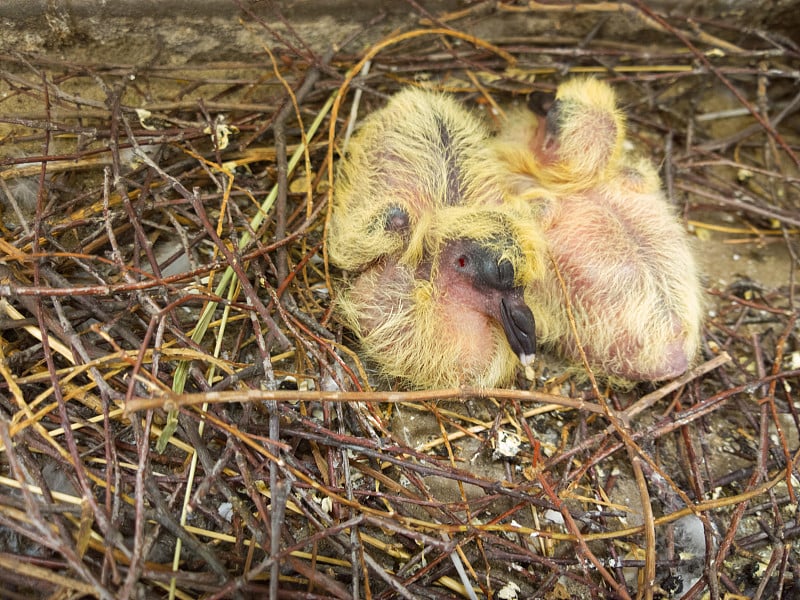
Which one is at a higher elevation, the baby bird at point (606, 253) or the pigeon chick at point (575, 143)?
the pigeon chick at point (575, 143)

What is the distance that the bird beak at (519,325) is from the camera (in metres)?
1.34

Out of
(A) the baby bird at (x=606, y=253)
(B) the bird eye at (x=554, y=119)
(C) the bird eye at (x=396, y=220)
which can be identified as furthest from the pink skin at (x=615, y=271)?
(C) the bird eye at (x=396, y=220)

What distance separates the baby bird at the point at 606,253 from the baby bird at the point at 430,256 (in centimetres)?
18

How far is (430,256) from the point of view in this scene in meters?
1.51

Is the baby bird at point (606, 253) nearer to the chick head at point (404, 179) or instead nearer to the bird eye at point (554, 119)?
the bird eye at point (554, 119)

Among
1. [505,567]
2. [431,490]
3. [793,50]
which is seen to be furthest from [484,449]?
[793,50]

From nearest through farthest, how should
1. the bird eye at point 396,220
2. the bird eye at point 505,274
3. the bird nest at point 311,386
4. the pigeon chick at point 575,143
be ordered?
1. the bird nest at point 311,386
2. the bird eye at point 505,274
3. the bird eye at point 396,220
4. the pigeon chick at point 575,143

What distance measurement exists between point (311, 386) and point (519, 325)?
509 mm

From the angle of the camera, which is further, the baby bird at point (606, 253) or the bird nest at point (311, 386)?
the baby bird at point (606, 253)

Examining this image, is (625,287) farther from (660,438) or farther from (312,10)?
(312,10)

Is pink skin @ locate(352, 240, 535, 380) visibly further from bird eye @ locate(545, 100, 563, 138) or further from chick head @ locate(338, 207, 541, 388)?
bird eye @ locate(545, 100, 563, 138)

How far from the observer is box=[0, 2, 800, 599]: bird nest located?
1132 millimetres

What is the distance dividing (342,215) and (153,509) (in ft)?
2.70

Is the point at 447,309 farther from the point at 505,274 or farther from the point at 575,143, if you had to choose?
the point at 575,143
